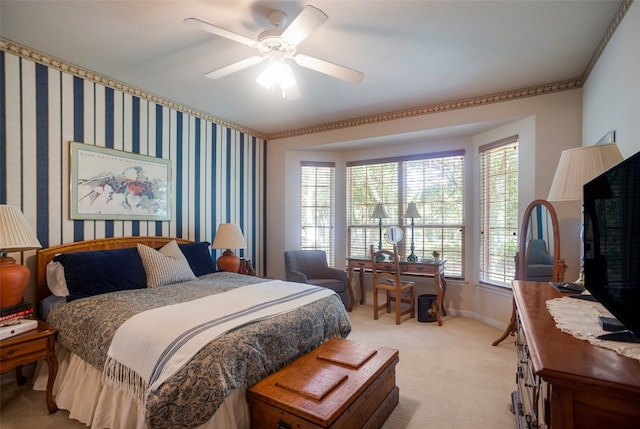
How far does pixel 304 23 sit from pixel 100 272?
2.48 metres

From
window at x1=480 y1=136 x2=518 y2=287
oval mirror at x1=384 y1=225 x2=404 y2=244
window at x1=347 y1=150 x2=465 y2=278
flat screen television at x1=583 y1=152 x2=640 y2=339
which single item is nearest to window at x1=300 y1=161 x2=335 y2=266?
window at x1=347 y1=150 x2=465 y2=278

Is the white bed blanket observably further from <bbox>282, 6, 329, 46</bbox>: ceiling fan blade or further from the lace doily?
<bbox>282, 6, 329, 46</bbox>: ceiling fan blade

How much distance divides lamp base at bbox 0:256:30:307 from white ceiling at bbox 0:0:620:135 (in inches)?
A: 68.8

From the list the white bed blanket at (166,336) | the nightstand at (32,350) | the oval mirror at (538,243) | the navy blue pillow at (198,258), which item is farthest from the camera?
the navy blue pillow at (198,258)

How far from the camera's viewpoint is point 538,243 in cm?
294

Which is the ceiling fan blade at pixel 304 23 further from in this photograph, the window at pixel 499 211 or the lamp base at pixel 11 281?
the window at pixel 499 211

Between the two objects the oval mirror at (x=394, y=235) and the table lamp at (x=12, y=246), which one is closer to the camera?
the table lamp at (x=12, y=246)

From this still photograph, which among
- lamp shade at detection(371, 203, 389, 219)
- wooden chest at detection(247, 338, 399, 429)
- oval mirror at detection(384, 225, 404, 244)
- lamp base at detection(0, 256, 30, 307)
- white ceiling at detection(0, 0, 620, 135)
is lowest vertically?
wooden chest at detection(247, 338, 399, 429)

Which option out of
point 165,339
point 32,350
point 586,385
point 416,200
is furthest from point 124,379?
point 416,200

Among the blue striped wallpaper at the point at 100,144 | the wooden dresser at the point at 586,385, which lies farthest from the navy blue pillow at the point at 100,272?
the wooden dresser at the point at 586,385

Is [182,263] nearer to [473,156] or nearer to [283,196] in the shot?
[283,196]

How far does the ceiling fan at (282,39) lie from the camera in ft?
5.78

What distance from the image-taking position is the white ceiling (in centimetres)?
206

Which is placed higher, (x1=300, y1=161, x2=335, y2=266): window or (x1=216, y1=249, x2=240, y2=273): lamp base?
(x1=300, y1=161, x2=335, y2=266): window
